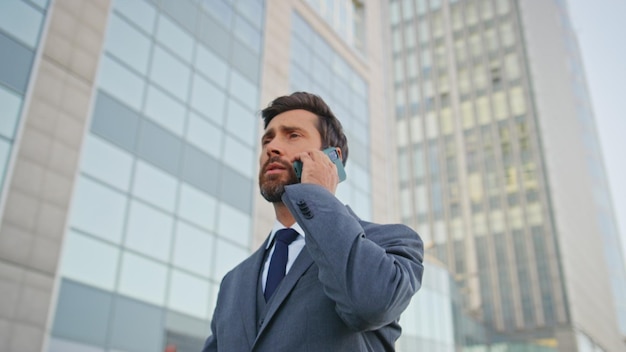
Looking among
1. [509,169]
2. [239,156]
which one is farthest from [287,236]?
[509,169]

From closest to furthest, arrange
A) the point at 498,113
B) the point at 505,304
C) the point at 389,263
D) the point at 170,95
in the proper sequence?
1. the point at 389,263
2. the point at 170,95
3. the point at 505,304
4. the point at 498,113

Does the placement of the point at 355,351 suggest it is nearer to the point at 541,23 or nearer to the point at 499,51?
the point at 499,51

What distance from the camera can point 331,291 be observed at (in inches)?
75.0

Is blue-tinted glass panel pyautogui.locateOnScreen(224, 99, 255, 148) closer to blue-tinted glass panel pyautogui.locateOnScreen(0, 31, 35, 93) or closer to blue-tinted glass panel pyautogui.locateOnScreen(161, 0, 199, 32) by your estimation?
blue-tinted glass panel pyautogui.locateOnScreen(161, 0, 199, 32)

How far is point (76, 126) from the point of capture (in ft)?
48.5

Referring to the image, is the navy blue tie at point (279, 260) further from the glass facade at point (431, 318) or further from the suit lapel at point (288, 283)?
the glass facade at point (431, 318)

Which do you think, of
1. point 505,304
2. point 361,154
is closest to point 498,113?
point 505,304

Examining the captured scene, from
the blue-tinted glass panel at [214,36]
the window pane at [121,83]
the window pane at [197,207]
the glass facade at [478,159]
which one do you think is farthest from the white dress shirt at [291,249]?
the glass facade at [478,159]

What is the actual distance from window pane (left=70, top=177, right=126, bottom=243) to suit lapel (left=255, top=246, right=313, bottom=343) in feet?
43.3

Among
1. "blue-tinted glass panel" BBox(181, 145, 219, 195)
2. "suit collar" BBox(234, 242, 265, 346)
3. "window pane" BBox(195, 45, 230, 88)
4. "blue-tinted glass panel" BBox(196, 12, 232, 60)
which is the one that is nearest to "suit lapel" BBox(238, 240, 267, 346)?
"suit collar" BBox(234, 242, 265, 346)

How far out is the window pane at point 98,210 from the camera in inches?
569

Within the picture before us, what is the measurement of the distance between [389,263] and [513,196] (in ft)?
→ 202

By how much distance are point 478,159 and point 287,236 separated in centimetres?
6350

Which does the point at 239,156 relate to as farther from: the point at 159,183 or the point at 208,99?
the point at 159,183
